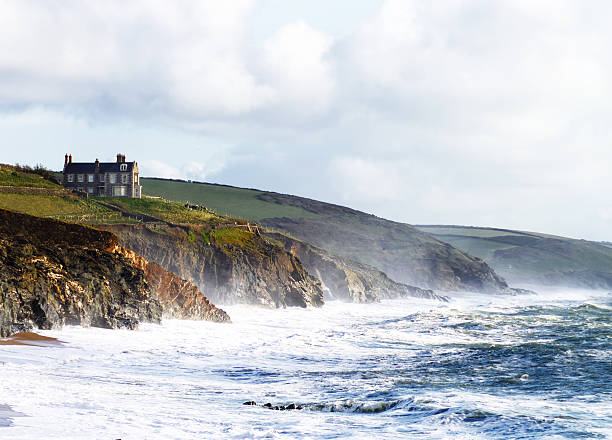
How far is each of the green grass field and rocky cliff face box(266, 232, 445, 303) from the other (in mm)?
45638

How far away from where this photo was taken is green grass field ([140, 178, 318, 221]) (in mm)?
156625

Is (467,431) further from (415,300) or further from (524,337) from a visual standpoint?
(415,300)

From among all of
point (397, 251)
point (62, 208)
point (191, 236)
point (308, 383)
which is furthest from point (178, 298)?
point (397, 251)

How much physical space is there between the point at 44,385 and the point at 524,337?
121 feet

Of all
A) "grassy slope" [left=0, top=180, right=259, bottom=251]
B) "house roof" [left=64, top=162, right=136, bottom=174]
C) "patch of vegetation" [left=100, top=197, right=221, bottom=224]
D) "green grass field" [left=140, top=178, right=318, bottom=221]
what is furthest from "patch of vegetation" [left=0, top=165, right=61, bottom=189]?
"green grass field" [left=140, top=178, right=318, bottom=221]

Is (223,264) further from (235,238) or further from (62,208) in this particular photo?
(62,208)

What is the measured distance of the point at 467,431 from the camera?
22.5 meters

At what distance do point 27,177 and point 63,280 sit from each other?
52797 millimetres

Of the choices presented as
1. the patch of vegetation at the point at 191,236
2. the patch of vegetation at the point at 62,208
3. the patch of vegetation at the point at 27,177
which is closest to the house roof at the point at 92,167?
the patch of vegetation at the point at 27,177

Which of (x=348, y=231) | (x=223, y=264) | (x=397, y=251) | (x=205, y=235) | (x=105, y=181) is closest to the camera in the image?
(x=223, y=264)

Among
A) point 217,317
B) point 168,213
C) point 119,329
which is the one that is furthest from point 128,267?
point 168,213

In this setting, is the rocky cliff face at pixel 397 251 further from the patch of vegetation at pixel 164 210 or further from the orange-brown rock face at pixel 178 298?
the orange-brown rock face at pixel 178 298

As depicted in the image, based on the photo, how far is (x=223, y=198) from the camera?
558ft

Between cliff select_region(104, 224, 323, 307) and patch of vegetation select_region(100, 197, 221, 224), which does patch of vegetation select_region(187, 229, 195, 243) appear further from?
patch of vegetation select_region(100, 197, 221, 224)
